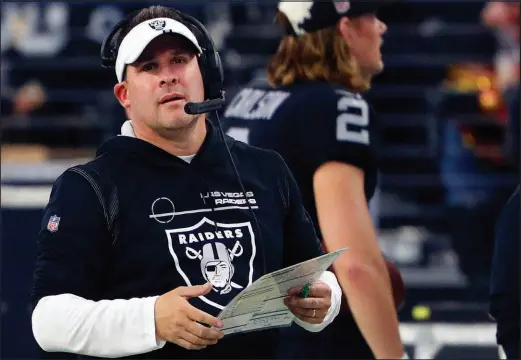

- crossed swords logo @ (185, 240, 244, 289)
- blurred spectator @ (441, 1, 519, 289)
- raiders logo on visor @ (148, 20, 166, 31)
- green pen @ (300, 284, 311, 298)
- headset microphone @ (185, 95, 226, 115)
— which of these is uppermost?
raiders logo on visor @ (148, 20, 166, 31)

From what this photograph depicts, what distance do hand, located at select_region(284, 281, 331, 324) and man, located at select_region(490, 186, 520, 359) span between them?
85cm

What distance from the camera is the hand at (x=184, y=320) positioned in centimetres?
210

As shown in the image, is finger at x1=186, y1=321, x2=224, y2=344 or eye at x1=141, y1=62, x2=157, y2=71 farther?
eye at x1=141, y1=62, x2=157, y2=71

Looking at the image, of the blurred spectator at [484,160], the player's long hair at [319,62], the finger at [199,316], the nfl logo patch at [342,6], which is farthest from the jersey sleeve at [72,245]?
the blurred spectator at [484,160]

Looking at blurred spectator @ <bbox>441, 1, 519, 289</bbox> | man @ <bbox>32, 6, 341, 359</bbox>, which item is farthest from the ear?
blurred spectator @ <bbox>441, 1, 519, 289</bbox>

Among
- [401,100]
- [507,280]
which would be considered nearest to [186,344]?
[507,280]

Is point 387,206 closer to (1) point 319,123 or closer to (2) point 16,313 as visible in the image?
(2) point 16,313

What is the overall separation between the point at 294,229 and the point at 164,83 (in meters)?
0.46

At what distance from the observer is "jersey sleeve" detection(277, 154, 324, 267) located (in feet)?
8.37

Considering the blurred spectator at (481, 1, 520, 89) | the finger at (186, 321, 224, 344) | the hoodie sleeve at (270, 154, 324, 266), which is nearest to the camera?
the finger at (186, 321, 224, 344)

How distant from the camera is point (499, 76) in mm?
7113

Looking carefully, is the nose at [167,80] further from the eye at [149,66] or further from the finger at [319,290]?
the finger at [319,290]

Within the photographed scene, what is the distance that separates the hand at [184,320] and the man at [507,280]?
118 centimetres

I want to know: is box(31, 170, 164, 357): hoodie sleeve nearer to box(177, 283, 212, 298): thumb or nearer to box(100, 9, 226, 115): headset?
box(177, 283, 212, 298): thumb
